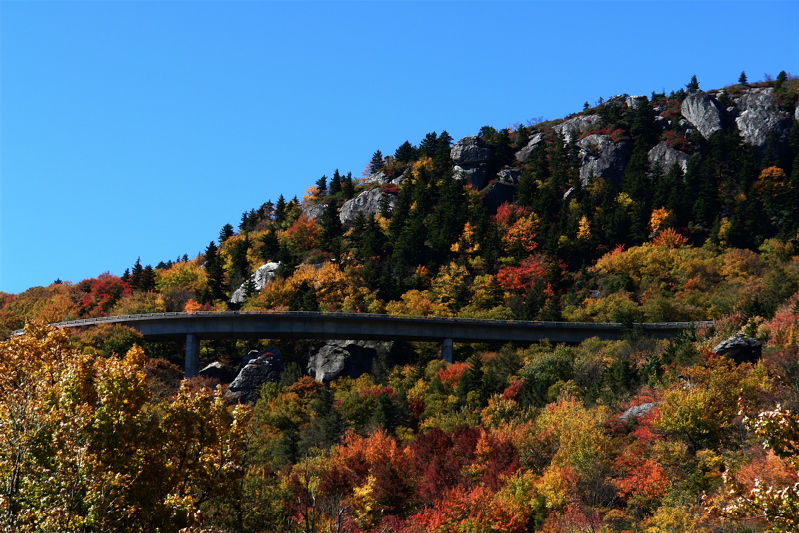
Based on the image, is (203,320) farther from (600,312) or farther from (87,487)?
(87,487)

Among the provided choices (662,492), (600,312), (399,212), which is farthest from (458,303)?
(662,492)

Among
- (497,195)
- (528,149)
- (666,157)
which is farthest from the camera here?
(528,149)

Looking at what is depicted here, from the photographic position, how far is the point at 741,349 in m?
63.4

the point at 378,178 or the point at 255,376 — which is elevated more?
the point at 378,178

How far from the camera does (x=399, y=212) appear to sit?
13200 cm

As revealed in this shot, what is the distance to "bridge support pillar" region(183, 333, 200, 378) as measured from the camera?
86438 mm

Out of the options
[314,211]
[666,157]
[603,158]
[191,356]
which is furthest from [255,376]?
[666,157]

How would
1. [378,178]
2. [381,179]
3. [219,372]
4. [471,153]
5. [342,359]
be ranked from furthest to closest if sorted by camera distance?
[378,178] < [381,179] < [471,153] < [219,372] < [342,359]

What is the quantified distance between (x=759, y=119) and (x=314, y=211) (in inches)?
3240

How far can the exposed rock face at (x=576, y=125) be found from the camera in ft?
523

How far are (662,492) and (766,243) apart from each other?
73.1 m

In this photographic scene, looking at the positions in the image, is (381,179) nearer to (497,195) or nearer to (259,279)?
(497,195)

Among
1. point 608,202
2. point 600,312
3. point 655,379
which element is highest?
point 608,202

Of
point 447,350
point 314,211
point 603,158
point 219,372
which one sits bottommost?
point 219,372
